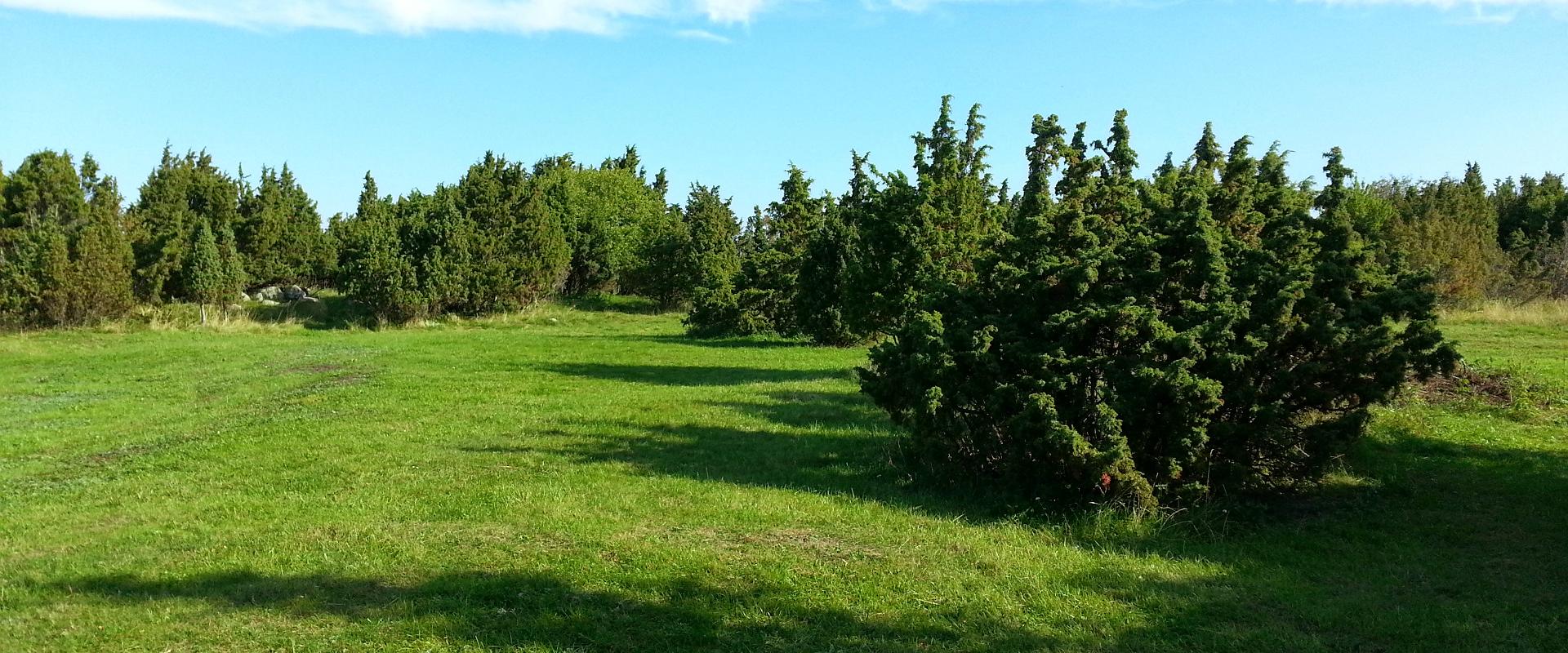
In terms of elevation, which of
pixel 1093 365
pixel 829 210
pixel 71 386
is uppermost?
pixel 829 210

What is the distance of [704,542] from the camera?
690 cm

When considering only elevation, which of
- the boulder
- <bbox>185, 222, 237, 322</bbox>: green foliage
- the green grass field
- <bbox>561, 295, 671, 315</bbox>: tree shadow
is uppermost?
<bbox>185, 222, 237, 322</bbox>: green foliage

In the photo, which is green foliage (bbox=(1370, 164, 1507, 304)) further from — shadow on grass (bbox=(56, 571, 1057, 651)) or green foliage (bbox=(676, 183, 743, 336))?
shadow on grass (bbox=(56, 571, 1057, 651))

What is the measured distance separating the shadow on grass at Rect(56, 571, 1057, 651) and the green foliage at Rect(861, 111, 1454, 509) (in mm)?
2955

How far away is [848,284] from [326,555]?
16.7m

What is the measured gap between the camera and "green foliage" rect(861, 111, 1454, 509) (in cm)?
789

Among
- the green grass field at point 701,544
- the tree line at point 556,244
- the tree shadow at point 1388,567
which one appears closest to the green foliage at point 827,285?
the tree line at point 556,244

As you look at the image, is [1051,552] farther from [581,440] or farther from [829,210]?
[829,210]

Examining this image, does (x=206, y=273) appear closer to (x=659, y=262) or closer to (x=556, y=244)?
(x=556, y=244)

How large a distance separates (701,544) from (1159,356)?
161 inches

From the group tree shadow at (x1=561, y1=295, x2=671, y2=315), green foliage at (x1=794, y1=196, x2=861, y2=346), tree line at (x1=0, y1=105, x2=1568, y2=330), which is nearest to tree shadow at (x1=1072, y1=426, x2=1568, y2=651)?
tree line at (x1=0, y1=105, x2=1568, y2=330)

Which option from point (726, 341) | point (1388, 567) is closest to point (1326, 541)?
point (1388, 567)

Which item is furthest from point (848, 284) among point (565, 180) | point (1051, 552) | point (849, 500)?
point (565, 180)

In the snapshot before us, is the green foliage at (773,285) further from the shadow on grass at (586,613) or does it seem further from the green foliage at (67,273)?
the shadow on grass at (586,613)
